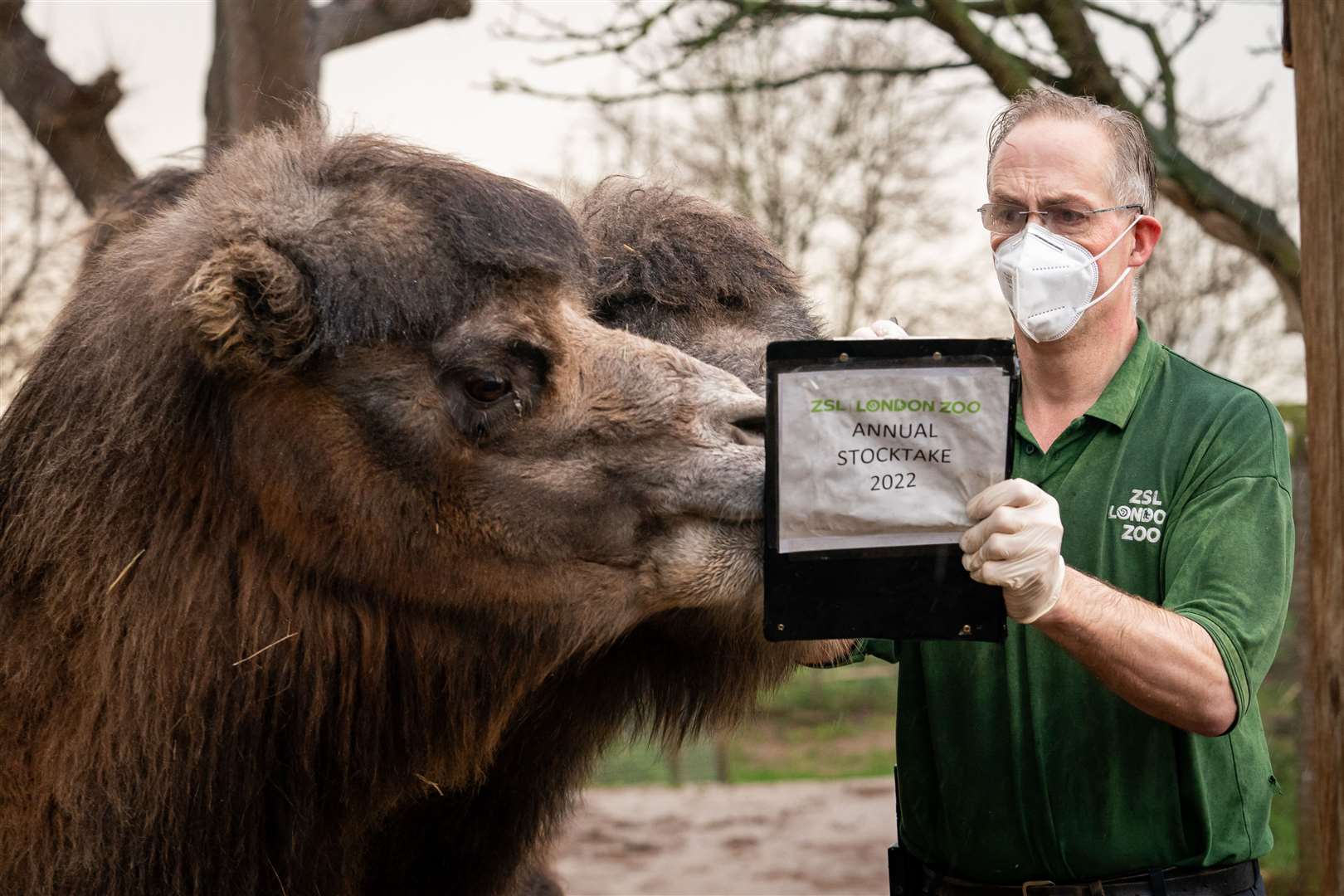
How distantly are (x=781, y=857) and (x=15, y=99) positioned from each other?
6.86 meters

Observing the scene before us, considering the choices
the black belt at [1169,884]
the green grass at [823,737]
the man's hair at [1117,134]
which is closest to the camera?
the black belt at [1169,884]

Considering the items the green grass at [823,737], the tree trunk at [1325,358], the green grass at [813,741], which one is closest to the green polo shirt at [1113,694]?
the tree trunk at [1325,358]

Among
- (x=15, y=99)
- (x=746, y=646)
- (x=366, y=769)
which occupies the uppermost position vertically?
(x=15, y=99)

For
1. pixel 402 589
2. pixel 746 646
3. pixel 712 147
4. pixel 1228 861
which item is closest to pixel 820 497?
pixel 746 646

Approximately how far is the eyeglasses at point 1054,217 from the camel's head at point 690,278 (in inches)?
30.2

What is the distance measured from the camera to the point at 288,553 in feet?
10.1

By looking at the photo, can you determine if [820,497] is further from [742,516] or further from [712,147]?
[712,147]

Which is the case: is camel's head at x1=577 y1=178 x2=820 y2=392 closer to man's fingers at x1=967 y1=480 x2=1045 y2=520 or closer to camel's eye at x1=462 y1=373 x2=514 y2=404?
camel's eye at x1=462 y1=373 x2=514 y2=404

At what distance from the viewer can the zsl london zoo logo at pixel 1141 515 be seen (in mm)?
3414

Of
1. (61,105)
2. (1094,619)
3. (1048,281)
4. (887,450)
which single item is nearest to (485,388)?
(887,450)

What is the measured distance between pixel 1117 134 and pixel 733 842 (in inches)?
301

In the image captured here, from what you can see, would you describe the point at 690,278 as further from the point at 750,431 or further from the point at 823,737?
the point at 823,737

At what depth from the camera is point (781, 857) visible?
994 cm

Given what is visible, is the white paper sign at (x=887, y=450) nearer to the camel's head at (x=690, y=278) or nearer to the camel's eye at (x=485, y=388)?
the camel's eye at (x=485, y=388)
